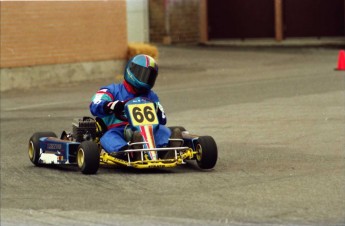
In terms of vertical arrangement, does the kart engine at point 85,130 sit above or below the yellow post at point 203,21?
above

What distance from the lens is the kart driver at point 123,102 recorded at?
11.1 metres

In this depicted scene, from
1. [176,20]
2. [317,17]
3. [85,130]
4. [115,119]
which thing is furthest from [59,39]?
[115,119]

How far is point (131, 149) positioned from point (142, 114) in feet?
1.38

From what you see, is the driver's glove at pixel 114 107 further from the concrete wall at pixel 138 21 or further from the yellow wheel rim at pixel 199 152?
the concrete wall at pixel 138 21

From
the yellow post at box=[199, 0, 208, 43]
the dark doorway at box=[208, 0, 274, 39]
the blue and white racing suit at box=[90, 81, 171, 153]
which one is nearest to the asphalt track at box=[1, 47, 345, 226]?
the blue and white racing suit at box=[90, 81, 171, 153]

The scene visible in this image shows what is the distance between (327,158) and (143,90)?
2.18 meters

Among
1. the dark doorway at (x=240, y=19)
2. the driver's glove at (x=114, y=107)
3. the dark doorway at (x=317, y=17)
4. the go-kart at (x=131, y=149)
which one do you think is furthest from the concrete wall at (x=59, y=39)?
the driver's glove at (x=114, y=107)

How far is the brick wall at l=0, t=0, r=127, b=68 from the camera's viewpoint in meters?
23.4

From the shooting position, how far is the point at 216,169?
11.2 meters

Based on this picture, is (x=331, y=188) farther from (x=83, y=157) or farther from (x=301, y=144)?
(x=301, y=144)

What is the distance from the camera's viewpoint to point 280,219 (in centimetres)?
809

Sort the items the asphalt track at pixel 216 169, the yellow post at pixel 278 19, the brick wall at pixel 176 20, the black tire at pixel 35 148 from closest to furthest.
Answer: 1. the asphalt track at pixel 216 169
2. the black tire at pixel 35 148
3. the yellow post at pixel 278 19
4. the brick wall at pixel 176 20

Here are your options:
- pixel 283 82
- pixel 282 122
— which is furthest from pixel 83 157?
pixel 283 82

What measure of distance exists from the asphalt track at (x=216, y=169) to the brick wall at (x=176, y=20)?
12.1 metres
